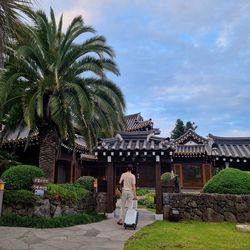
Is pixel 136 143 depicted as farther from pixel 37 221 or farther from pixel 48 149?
pixel 37 221

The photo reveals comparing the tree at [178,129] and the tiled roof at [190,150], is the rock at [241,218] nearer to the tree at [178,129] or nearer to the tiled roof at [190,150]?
the tiled roof at [190,150]

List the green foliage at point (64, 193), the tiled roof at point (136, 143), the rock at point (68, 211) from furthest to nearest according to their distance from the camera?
the tiled roof at point (136, 143)
the rock at point (68, 211)
the green foliage at point (64, 193)

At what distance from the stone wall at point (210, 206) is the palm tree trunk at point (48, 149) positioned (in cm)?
494

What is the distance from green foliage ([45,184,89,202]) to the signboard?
221mm

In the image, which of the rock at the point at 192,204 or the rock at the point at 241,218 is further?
the rock at the point at 192,204

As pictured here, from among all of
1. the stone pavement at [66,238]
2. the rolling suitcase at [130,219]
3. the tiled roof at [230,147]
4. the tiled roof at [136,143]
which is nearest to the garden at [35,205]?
the stone pavement at [66,238]

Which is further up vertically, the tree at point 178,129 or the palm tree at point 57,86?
the tree at point 178,129

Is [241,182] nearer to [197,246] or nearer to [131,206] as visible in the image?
[131,206]

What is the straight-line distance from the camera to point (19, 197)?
10.4m

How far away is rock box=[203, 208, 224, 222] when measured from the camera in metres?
10.8

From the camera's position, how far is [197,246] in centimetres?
665

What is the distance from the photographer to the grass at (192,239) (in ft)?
21.8

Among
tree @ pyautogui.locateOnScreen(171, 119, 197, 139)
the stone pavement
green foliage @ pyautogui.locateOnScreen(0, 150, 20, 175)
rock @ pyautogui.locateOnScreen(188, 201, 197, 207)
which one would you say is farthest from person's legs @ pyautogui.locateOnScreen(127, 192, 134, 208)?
tree @ pyautogui.locateOnScreen(171, 119, 197, 139)

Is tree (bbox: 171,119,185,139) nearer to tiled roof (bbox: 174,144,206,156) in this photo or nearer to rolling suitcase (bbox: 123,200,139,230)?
tiled roof (bbox: 174,144,206,156)
